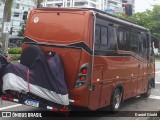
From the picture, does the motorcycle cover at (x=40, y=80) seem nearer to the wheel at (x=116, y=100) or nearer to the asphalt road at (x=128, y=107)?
the asphalt road at (x=128, y=107)

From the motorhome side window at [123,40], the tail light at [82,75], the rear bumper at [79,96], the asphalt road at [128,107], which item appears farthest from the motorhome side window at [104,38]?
the asphalt road at [128,107]

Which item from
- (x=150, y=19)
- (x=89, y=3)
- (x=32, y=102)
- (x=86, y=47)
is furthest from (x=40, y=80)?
(x=89, y=3)

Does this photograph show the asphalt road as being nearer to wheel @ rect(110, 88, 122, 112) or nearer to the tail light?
wheel @ rect(110, 88, 122, 112)

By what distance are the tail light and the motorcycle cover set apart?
36 cm

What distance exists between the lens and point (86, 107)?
7773 millimetres

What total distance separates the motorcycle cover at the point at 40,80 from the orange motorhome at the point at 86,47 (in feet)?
1.19

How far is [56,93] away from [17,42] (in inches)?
2316

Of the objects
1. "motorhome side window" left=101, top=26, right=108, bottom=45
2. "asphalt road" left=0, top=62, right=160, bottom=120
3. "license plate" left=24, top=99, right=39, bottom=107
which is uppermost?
"motorhome side window" left=101, top=26, right=108, bottom=45

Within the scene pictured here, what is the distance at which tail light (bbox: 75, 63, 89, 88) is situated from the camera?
302 inches

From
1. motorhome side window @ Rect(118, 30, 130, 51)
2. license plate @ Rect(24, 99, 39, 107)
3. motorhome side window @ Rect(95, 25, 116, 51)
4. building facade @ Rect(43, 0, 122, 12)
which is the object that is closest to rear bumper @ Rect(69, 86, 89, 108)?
license plate @ Rect(24, 99, 39, 107)

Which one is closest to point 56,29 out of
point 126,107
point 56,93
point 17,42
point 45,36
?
point 45,36

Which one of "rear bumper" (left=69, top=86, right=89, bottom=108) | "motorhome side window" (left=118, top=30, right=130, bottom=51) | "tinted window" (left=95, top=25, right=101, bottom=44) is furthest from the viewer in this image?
"motorhome side window" (left=118, top=30, right=130, bottom=51)

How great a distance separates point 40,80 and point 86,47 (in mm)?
1285

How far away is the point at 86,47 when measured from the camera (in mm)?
7738
